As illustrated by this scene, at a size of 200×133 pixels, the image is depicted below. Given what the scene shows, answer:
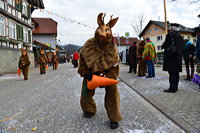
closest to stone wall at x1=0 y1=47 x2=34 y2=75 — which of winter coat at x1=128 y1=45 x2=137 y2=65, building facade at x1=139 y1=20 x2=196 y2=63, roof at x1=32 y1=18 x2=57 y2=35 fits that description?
winter coat at x1=128 y1=45 x2=137 y2=65

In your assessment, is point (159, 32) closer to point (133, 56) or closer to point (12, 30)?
point (133, 56)

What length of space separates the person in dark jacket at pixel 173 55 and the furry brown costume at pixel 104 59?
2.76 meters

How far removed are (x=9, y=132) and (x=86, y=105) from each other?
133cm

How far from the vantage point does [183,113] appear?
326 cm

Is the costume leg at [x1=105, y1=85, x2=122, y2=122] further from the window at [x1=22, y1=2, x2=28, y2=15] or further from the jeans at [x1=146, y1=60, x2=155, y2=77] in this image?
the window at [x1=22, y1=2, x2=28, y2=15]

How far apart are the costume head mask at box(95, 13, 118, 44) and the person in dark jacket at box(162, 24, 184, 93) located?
9.01ft

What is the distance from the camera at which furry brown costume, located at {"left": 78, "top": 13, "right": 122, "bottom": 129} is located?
2.65 meters

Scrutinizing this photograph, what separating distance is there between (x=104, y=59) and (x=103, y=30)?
464 millimetres

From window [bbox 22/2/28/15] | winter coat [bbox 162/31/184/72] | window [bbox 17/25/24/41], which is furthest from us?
window [bbox 22/2/28/15]

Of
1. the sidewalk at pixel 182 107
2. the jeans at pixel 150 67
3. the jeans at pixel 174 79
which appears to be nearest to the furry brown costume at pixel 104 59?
the sidewalk at pixel 182 107

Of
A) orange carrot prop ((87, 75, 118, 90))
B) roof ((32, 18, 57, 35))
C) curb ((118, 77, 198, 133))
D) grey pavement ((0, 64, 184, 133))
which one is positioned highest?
roof ((32, 18, 57, 35))

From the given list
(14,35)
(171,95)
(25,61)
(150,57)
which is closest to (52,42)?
(14,35)

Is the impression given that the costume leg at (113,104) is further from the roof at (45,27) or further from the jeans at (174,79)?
the roof at (45,27)

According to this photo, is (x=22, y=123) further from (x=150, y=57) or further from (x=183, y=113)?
(x=150, y=57)
